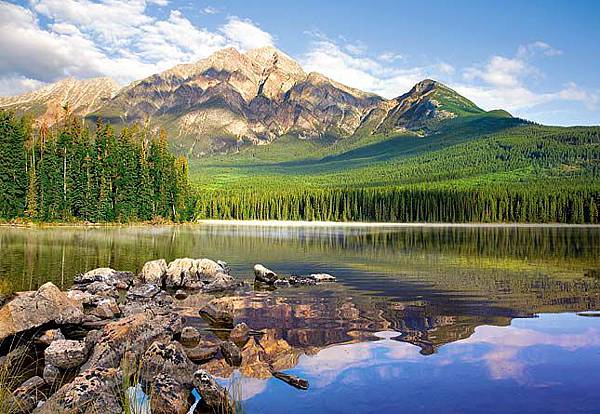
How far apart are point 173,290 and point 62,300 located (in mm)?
12182

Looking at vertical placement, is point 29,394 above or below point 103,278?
below

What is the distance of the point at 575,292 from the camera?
32.9 metres

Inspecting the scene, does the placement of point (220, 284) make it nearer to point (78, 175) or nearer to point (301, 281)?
point (301, 281)

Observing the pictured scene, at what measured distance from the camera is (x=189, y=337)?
20938 mm

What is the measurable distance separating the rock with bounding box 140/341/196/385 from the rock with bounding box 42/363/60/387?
2724 millimetres

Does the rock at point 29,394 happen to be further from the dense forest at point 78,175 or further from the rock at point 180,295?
the dense forest at point 78,175

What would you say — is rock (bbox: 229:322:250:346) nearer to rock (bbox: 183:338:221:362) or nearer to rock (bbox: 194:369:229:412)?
rock (bbox: 183:338:221:362)

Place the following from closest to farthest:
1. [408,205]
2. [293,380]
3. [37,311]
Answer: [293,380] < [37,311] < [408,205]

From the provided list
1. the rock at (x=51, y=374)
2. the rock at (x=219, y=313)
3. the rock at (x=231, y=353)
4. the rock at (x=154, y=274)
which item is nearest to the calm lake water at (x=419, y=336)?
the rock at (x=231, y=353)

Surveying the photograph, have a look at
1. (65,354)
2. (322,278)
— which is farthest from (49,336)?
(322,278)

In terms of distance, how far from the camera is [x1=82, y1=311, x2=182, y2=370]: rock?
17.3m

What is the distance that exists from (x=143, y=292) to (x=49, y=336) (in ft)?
35.2

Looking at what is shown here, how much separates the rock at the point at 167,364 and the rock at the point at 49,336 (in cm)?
584

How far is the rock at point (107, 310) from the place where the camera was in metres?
25.0
